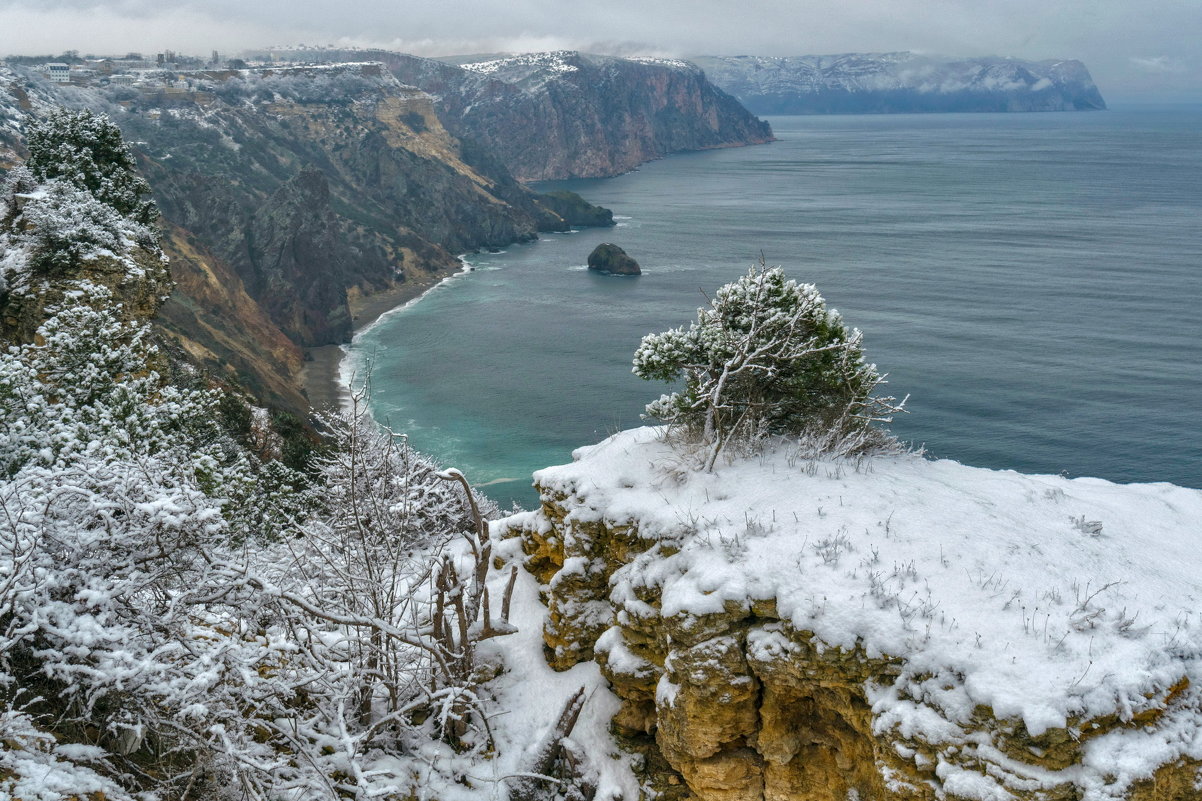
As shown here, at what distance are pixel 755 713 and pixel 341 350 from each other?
3124 inches

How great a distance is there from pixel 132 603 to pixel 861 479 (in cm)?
999

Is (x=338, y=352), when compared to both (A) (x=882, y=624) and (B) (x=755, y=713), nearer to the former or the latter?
(B) (x=755, y=713)

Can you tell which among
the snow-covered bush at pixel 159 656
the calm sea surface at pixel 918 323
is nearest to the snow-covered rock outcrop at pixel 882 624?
the snow-covered bush at pixel 159 656

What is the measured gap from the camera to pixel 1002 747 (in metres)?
8.95

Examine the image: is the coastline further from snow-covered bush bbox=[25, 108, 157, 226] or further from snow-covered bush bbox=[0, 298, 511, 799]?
snow-covered bush bbox=[0, 298, 511, 799]

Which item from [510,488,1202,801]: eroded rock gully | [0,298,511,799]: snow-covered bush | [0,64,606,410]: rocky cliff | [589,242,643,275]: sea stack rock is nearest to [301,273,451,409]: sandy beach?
[0,64,606,410]: rocky cliff

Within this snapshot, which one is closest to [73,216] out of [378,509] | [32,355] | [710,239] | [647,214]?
[32,355]

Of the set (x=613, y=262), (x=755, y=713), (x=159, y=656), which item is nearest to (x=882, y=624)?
(x=755, y=713)

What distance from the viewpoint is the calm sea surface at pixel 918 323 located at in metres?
54.1

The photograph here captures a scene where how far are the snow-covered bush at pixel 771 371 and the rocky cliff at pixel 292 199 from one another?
1563 inches

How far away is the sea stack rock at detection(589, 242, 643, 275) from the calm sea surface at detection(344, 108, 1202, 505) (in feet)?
5.96

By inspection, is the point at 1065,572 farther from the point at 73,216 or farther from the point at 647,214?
the point at 647,214

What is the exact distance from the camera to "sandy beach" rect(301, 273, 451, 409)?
7119 cm

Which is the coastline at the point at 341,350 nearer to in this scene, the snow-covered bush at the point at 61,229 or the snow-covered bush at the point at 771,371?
the snow-covered bush at the point at 61,229
